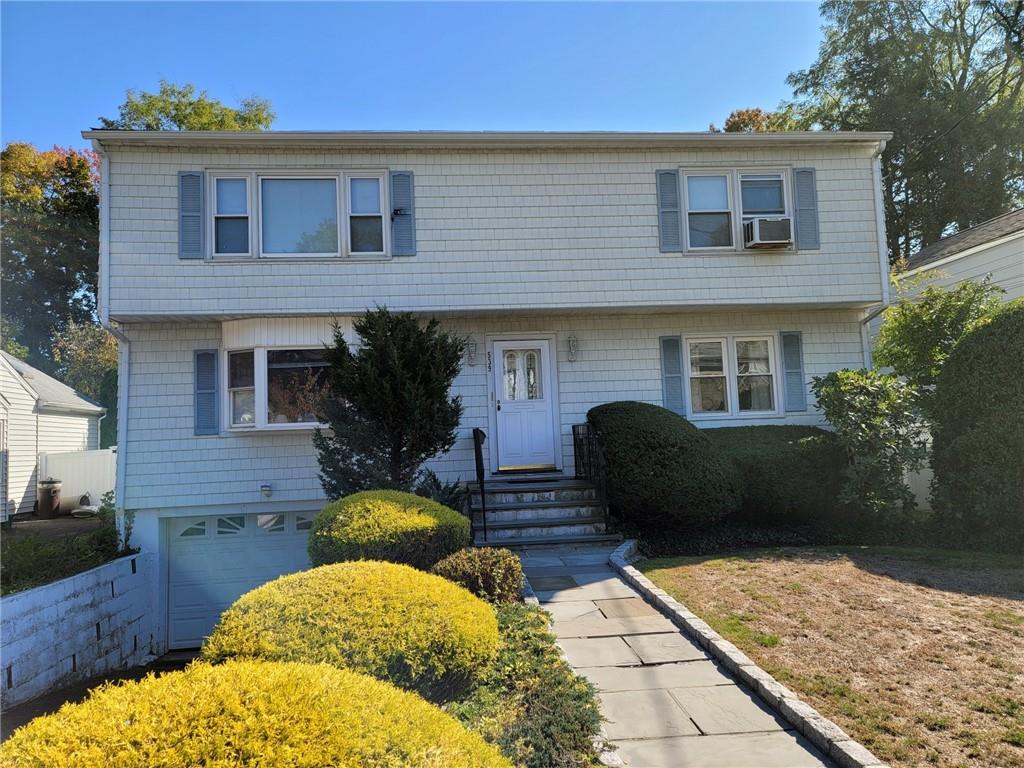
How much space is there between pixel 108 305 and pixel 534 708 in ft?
28.6

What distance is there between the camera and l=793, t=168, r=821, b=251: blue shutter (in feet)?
34.0

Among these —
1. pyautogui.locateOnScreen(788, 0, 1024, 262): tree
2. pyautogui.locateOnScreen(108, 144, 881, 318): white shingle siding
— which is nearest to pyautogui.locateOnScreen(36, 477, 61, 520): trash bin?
pyautogui.locateOnScreen(108, 144, 881, 318): white shingle siding

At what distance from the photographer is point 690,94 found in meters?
11.3

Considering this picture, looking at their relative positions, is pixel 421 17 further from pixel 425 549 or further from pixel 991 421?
pixel 991 421

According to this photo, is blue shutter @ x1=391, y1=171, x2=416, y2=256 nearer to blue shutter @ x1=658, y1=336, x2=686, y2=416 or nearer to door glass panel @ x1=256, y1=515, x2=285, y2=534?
blue shutter @ x1=658, y1=336, x2=686, y2=416

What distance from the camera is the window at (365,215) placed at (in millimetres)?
9945

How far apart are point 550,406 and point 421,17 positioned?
614 centimetres

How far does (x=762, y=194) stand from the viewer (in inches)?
415

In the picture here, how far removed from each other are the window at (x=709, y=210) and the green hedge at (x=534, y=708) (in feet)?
25.5

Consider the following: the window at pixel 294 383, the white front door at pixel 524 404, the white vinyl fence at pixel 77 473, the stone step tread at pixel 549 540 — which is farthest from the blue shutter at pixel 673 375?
the white vinyl fence at pixel 77 473

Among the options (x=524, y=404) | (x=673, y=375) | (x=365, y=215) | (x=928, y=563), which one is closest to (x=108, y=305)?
(x=365, y=215)

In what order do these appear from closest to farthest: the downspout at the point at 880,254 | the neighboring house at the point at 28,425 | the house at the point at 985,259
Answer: the downspout at the point at 880,254 → the house at the point at 985,259 → the neighboring house at the point at 28,425

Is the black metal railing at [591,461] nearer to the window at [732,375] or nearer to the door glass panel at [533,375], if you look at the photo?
the door glass panel at [533,375]

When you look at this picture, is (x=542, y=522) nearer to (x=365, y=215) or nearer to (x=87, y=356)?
(x=365, y=215)
